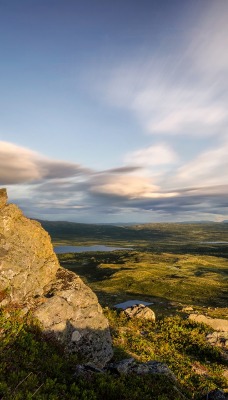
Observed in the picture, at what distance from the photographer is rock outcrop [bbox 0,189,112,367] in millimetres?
18562

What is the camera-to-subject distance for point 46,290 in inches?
837

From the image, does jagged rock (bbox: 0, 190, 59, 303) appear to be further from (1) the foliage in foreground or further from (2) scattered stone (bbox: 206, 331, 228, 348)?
(2) scattered stone (bbox: 206, 331, 228, 348)

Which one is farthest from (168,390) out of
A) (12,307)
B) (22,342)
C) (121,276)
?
(121,276)

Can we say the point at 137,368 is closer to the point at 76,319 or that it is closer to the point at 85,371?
the point at 85,371

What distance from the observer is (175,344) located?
35.5 metres

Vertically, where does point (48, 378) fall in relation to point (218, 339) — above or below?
above

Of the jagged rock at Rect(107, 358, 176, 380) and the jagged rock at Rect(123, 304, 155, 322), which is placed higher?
the jagged rock at Rect(107, 358, 176, 380)

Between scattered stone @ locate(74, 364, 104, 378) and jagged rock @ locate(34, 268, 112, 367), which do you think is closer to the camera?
scattered stone @ locate(74, 364, 104, 378)

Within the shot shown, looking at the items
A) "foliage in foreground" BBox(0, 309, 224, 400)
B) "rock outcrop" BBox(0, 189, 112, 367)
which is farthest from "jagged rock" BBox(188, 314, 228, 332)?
"rock outcrop" BBox(0, 189, 112, 367)

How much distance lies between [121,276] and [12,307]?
113338 millimetres

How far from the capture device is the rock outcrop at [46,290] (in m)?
18.6

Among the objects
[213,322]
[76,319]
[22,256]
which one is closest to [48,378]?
[76,319]

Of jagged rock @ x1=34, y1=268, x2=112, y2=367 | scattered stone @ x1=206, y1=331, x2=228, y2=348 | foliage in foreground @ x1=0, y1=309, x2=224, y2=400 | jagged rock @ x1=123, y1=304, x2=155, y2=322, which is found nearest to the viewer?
foliage in foreground @ x1=0, y1=309, x2=224, y2=400

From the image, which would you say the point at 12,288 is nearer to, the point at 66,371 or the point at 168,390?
the point at 66,371
